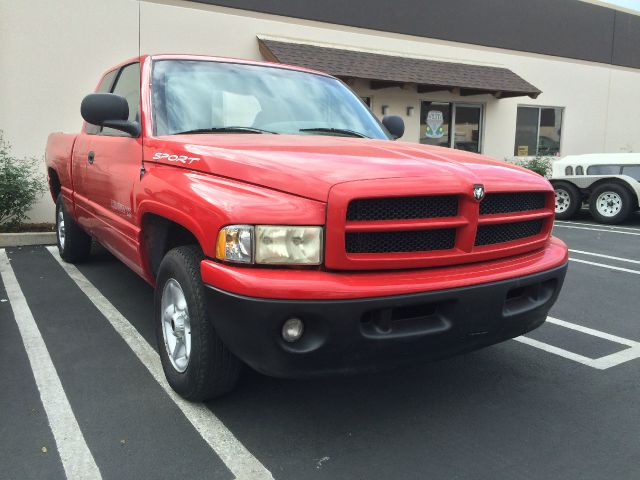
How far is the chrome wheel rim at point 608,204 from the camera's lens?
396 inches

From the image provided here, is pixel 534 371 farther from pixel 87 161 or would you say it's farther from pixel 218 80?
pixel 87 161

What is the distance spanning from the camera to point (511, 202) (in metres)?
2.79

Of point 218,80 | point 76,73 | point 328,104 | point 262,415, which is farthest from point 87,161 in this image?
point 76,73

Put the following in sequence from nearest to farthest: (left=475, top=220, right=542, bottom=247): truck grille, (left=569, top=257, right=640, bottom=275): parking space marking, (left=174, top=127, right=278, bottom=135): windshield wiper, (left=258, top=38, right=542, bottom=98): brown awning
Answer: (left=475, top=220, right=542, bottom=247): truck grille < (left=174, top=127, right=278, bottom=135): windshield wiper < (left=569, top=257, right=640, bottom=275): parking space marking < (left=258, top=38, right=542, bottom=98): brown awning

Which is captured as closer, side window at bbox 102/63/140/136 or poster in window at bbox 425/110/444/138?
side window at bbox 102/63/140/136

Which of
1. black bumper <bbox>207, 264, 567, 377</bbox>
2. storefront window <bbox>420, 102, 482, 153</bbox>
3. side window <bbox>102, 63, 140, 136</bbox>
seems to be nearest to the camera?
black bumper <bbox>207, 264, 567, 377</bbox>

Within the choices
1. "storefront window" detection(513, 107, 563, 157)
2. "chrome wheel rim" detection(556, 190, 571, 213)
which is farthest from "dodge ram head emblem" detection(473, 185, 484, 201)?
"storefront window" detection(513, 107, 563, 157)

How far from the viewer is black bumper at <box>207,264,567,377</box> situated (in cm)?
219

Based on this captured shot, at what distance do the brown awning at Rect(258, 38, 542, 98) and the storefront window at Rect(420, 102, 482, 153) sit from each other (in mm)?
553

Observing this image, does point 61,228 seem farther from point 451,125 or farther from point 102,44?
point 451,125

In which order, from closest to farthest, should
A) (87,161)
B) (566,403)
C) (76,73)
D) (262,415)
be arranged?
(262,415), (566,403), (87,161), (76,73)

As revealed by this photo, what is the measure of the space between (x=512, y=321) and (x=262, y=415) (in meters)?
1.32

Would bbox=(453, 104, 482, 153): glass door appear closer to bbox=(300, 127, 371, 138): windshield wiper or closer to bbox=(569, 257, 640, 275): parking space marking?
bbox=(569, 257, 640, 275): parking space marking

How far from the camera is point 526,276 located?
263cm
